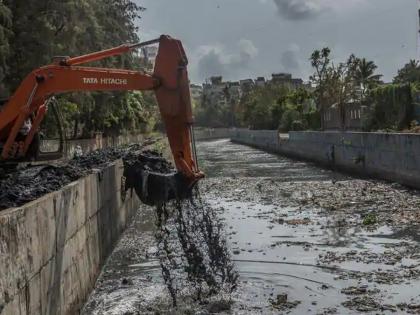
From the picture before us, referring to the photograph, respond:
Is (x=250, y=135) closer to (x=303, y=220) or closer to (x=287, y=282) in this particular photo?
(x=303, y=220)

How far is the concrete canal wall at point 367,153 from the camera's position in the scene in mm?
23656

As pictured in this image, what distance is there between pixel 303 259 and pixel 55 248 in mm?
5775

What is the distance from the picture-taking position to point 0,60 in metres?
25.8

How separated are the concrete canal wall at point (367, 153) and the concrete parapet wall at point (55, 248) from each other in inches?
554

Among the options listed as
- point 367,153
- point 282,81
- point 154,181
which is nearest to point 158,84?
point 154,181

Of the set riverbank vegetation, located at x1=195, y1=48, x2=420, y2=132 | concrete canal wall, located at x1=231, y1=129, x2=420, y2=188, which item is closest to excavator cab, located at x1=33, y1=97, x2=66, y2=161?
concrete canal wall, located at x1=231, y1=129, x2=420, y2=188

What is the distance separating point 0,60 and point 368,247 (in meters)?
18.3

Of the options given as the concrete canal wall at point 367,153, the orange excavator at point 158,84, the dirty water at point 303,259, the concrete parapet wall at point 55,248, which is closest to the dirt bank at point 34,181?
the concrete parapet wall at point 55,248

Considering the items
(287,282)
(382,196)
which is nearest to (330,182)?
(382,196)

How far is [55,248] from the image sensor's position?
7.97 m

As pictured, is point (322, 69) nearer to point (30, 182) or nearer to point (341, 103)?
point (341, 103)

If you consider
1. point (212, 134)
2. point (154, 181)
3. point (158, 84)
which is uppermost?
point (158, 84)

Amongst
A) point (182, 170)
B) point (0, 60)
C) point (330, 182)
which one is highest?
point (0, 60)

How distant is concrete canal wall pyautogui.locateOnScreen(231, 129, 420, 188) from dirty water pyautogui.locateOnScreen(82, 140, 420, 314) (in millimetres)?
1958
